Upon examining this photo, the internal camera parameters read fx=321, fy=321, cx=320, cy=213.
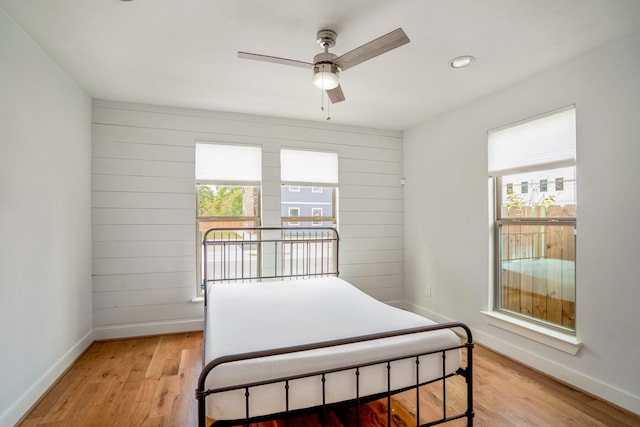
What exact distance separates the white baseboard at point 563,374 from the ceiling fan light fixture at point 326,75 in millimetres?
2802

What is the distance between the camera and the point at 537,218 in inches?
111

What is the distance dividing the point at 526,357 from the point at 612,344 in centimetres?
71

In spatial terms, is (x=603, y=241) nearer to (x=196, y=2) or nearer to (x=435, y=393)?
(x=435, y=393)

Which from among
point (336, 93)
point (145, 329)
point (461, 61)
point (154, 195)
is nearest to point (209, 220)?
point (154, 195)

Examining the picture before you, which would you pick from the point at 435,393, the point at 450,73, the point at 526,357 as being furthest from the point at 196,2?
the point at 526,357

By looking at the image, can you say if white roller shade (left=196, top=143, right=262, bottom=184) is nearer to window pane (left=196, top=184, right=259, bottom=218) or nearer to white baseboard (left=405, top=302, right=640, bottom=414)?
window pane (left=196, top=184, right=259, bottom=218)

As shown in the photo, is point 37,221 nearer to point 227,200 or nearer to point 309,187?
point 227,200

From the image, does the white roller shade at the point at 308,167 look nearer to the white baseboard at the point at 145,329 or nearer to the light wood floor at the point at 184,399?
the white baseboard at the point at 145,329

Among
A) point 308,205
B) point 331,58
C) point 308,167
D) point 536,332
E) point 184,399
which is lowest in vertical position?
point 184,399

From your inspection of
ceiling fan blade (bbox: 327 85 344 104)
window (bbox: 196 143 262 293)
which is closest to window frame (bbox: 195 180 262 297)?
window (bbox: 196 143 262 293)

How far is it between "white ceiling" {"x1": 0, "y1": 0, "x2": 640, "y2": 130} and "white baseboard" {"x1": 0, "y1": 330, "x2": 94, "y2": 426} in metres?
2.41

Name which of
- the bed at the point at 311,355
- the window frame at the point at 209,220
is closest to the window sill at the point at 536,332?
the bed at the point at 311,355

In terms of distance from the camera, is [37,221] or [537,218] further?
[537,218]

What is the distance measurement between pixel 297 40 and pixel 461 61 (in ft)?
4.23
